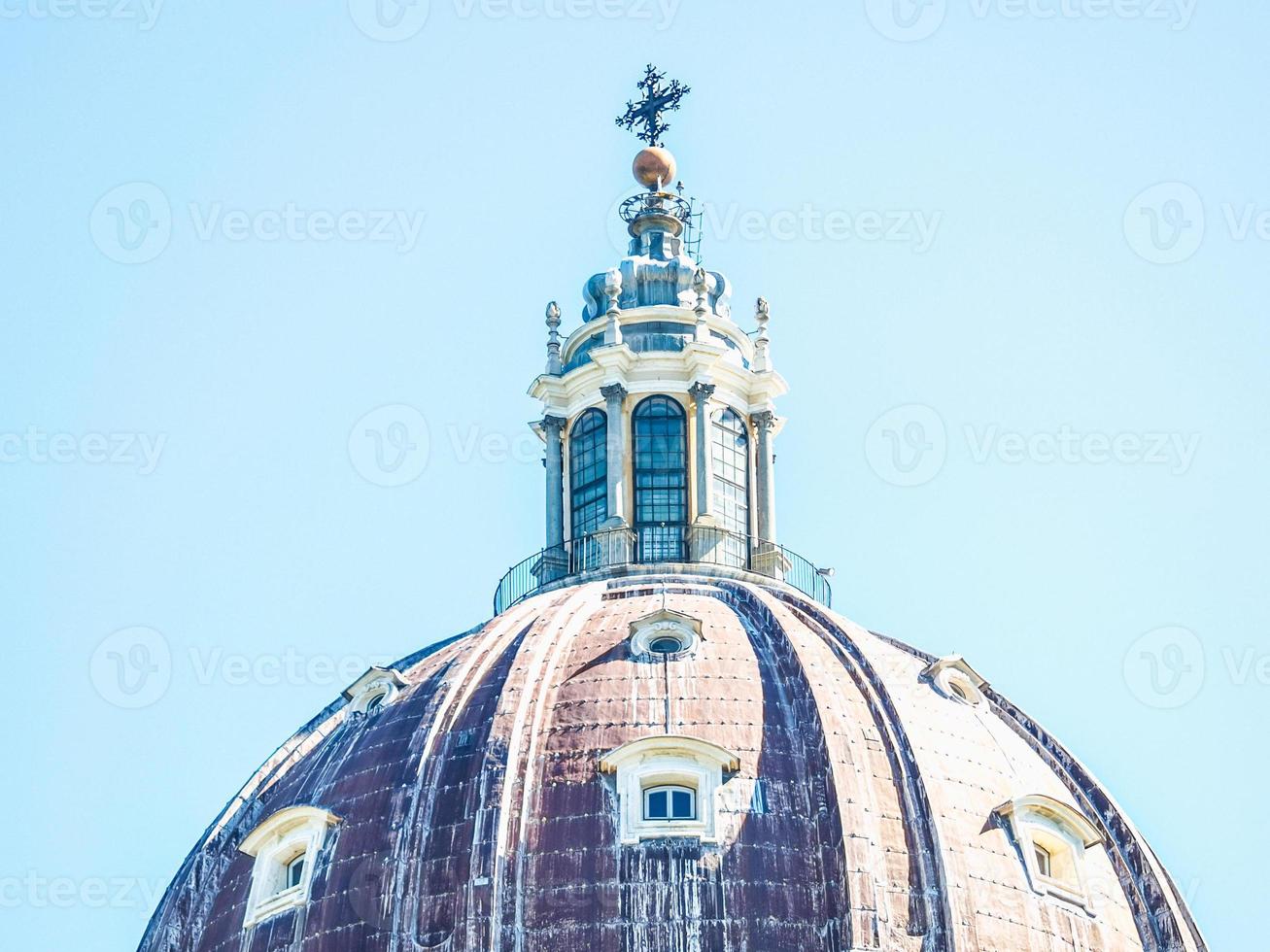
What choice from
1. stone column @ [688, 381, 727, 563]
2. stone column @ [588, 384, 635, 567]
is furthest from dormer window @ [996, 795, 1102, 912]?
stone column @ [588, 384, 635, 567]

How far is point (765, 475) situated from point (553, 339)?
21.5ft

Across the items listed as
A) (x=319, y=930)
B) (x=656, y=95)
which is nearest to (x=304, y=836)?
(x=319, y=930)

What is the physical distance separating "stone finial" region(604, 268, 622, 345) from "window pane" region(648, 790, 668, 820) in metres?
17.1

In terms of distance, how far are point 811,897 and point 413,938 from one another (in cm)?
766

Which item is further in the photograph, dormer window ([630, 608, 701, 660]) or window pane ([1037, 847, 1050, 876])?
dormer window ([630, 608, 701, 660])

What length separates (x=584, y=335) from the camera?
88438 millimetres

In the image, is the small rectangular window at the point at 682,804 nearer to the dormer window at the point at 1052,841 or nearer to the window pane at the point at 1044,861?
the dormer window at the point at 1052,841

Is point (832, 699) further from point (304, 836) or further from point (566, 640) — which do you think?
point (304, 836)

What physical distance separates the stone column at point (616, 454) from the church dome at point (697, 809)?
13.8 ft

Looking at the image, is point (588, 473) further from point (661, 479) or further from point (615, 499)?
point (615, 499)

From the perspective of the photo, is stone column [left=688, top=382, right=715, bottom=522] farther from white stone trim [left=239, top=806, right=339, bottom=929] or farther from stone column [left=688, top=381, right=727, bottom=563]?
white stone trim [left=239, top=806, right=339, bottom=929]

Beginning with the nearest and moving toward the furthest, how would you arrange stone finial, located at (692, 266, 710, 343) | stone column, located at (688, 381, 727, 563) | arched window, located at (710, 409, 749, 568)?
stone column, located at (688, 381, 727, 563), arched window, located at (710, 409, 749, 568), stone finial, located at (692, 266, 710, 343)

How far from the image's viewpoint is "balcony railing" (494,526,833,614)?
273 feet

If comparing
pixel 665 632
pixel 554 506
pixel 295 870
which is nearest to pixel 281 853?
pixel 295 870
